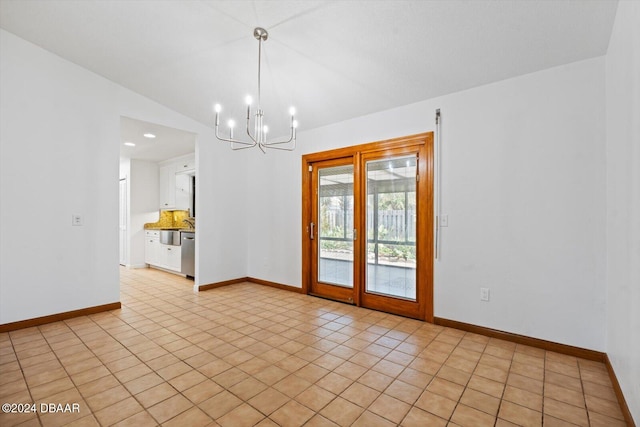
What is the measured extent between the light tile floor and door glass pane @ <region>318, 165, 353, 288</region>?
2.93 feet

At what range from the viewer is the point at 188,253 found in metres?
5.66

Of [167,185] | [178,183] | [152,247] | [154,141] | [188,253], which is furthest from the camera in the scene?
[167,185]

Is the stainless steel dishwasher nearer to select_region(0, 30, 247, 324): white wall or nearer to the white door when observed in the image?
select_region(0, 30, 247, 324): white wall

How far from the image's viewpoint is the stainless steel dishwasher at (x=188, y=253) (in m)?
5.55

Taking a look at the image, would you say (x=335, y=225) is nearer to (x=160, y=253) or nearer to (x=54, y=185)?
(x=54, y=185)

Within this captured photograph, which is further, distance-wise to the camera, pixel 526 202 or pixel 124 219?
pixel 124 219

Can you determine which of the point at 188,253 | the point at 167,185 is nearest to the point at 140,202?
the point at 167,185

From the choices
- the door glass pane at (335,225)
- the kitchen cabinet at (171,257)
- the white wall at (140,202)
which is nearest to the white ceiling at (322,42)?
the door glass pane at (335,225)

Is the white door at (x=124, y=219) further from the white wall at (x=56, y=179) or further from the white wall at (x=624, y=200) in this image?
the white wall at (x=624, y=200)

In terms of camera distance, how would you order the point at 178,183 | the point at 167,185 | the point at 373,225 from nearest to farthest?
the point at 373,225 → the point at 178,183 → the point at 167,185

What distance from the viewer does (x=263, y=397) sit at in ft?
6.56

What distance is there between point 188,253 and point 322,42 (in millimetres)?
4528

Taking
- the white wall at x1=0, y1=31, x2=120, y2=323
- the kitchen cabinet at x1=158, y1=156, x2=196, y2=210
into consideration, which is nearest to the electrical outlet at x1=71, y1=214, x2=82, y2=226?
the white wall at x1=0, y1=31, x2=120, y2=323

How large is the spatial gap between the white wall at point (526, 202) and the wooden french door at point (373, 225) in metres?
0.22
